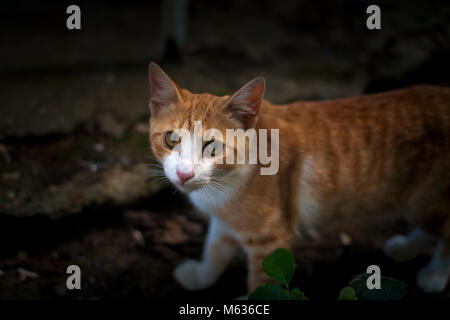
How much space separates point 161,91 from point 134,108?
1425mm

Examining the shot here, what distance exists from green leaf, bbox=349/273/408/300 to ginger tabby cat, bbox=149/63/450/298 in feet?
1.56

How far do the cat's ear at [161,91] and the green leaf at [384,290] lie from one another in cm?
109

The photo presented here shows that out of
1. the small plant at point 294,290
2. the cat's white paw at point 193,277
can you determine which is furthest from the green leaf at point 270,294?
the cat's white paw at point 193,277

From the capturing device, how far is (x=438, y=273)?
7.71 ft

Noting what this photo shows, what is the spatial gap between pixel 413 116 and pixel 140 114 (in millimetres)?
1921

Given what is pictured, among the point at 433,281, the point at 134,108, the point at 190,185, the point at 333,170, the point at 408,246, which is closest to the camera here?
the point at 190,185

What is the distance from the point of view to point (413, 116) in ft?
6.94

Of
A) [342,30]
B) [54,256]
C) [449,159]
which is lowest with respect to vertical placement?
[54,256]

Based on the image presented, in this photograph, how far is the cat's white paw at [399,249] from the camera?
2.59 metres

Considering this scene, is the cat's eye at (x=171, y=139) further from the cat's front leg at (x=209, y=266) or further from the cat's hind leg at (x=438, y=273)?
the cat's hind leg at (x=438, y=273)

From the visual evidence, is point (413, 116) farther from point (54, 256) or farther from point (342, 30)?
point (342, 30)

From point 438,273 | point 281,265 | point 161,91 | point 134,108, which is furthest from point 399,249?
point 134,108

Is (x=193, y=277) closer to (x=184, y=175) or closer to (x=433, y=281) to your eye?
(x=184, y=175)

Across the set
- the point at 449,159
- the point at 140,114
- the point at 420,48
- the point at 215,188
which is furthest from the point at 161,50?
the point at 449,159
